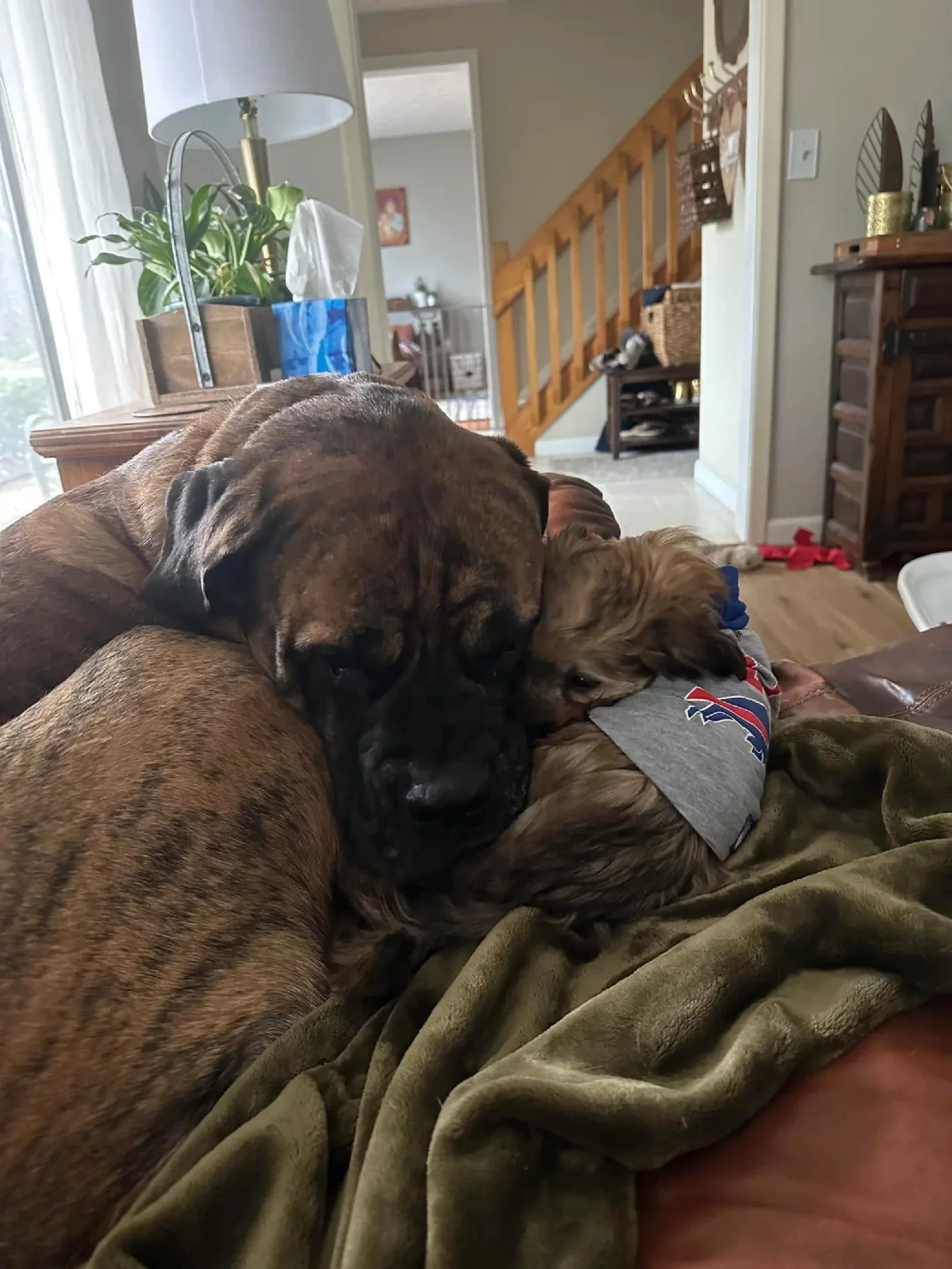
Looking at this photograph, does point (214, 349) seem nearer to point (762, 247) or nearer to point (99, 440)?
point (99, 440)

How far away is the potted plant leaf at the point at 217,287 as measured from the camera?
194 cm

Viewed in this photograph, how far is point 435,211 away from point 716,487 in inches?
341

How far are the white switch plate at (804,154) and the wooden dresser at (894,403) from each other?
1.16 feet

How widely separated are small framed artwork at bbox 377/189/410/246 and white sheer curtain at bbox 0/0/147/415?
9500 millimetres

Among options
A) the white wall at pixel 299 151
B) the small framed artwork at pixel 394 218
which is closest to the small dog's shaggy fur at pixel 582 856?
the white wall at pixel 299 151

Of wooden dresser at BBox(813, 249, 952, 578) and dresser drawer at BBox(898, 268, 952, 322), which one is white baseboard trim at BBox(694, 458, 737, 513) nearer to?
wooden dresser at BBox(813, 249, 952, 578)

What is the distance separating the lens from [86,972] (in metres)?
0.69

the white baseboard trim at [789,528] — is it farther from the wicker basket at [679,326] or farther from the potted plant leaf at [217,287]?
the potted plant leaf at [217,287]

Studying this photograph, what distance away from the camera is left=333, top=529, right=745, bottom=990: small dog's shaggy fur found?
83 centimetres

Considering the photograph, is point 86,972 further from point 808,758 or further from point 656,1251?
point 808,758

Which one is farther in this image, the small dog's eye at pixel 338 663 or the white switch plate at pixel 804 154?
the white switch plate at pixel 804 154

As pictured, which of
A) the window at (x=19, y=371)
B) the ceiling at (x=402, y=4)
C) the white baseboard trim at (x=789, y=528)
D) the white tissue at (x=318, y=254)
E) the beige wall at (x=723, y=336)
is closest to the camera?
the white tissue at (x=318, y=254)

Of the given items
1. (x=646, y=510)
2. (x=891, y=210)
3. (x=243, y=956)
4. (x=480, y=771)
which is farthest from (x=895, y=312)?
(x=243, y=956)

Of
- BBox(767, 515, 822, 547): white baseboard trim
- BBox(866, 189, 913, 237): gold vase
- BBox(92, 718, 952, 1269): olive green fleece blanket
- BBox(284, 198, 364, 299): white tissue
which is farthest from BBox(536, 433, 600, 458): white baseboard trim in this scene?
BBox(92, 718, 952, 1269): olive green fleece blanket
